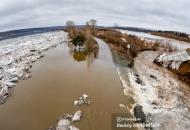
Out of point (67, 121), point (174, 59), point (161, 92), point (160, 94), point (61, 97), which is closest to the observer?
point (67, 121)

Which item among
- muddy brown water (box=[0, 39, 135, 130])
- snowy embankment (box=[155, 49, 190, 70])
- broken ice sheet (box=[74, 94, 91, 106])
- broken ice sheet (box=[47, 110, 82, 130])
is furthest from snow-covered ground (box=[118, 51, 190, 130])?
broken ice sheet (box=[47, 110, 82, 130])

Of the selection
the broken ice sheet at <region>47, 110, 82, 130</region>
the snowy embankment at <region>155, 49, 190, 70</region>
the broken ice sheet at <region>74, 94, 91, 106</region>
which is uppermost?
the snowy embankment at <region>155, 49, 190, 70</region>

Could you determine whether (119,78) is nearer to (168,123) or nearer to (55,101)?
(55,101)

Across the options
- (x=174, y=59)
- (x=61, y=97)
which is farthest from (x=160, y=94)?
(x=174, y=59)

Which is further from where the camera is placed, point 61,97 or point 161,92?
point 161,92

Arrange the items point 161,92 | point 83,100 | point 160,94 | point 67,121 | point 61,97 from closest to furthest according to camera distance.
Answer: point 67,121 < point 83,100 < point 61,97 < point 160,94 < point 161,92

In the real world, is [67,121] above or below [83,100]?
below

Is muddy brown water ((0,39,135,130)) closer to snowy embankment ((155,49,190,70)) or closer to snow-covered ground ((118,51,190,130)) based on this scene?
snow-covered ground ((118,51,190,130))

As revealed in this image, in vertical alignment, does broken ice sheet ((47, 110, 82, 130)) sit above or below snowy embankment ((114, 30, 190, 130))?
below

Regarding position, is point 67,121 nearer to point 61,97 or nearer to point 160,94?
point 61,97

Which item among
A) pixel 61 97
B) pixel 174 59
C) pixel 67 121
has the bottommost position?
pixel 67 121
